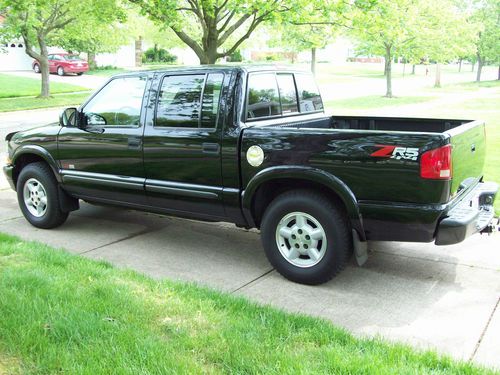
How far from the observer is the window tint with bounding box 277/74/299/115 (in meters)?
5.71

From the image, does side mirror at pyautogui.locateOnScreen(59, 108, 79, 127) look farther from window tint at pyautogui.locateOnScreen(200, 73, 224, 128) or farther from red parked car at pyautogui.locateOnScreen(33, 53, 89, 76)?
red parked car at pyautogui.locateOnScreen(33, 53, 89, 76)

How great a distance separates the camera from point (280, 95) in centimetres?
566

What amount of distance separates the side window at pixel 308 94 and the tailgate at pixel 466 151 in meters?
1.73

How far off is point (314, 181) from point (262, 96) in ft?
3.94

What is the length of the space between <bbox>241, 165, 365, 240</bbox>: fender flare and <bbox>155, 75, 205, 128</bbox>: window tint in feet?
2.89

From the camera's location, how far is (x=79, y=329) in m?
3.55

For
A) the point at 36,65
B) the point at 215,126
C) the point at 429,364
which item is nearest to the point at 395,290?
the point at 429,364

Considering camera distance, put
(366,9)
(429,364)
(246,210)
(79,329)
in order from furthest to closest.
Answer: (366,9) → (246,210) → (79,329) → (429,364)

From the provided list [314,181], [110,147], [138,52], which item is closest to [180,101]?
[110,147]

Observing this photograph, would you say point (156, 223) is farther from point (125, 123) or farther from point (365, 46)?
point (365, 46)

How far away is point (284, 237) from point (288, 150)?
74 centimetres

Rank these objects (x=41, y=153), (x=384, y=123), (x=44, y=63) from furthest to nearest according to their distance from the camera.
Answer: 1. (x=44, y=63)
2. (x=41, y=153)
3. (x=384, y=123)

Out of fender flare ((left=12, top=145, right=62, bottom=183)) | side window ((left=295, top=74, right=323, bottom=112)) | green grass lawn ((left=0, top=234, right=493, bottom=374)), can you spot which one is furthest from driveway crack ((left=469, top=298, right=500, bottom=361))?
fender flare ((left=12, top=145, right=62, bottom=183))

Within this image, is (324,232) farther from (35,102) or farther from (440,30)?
(440,30)
